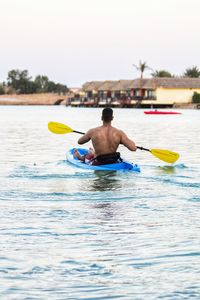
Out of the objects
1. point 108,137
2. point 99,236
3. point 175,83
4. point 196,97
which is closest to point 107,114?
point 108,137

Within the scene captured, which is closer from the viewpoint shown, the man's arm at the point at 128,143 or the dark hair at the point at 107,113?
the dark hair at the point at 107,113

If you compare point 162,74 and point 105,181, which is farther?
point 162,74

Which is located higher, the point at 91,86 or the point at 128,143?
the point at 128,143

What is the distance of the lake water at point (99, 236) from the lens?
20.8ft

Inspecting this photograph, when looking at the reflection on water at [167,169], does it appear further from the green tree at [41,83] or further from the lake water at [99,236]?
the green tree at [41,83]

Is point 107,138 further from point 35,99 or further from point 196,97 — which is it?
point 35,99

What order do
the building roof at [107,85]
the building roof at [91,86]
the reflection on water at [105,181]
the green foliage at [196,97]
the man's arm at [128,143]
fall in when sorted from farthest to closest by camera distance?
the building roof at [91,86], the building roof at [107,85], the green foliage at [196,97], the man's arm at [128,143], the reflection on water at [105,181]

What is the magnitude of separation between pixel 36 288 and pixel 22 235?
223cm

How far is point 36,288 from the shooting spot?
6246 millimetres

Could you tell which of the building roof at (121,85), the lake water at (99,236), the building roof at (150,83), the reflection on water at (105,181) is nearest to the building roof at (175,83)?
the building roof at (150,83)

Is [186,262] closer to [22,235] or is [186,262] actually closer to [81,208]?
[22,235]

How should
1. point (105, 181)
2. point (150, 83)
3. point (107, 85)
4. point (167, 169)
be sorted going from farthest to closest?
point (107, 85), point (150, 83), point (167, 169), point (105, 181)

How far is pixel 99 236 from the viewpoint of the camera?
27.7 feet

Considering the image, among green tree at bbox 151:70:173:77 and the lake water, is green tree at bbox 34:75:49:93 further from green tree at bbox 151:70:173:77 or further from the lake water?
the lake water
